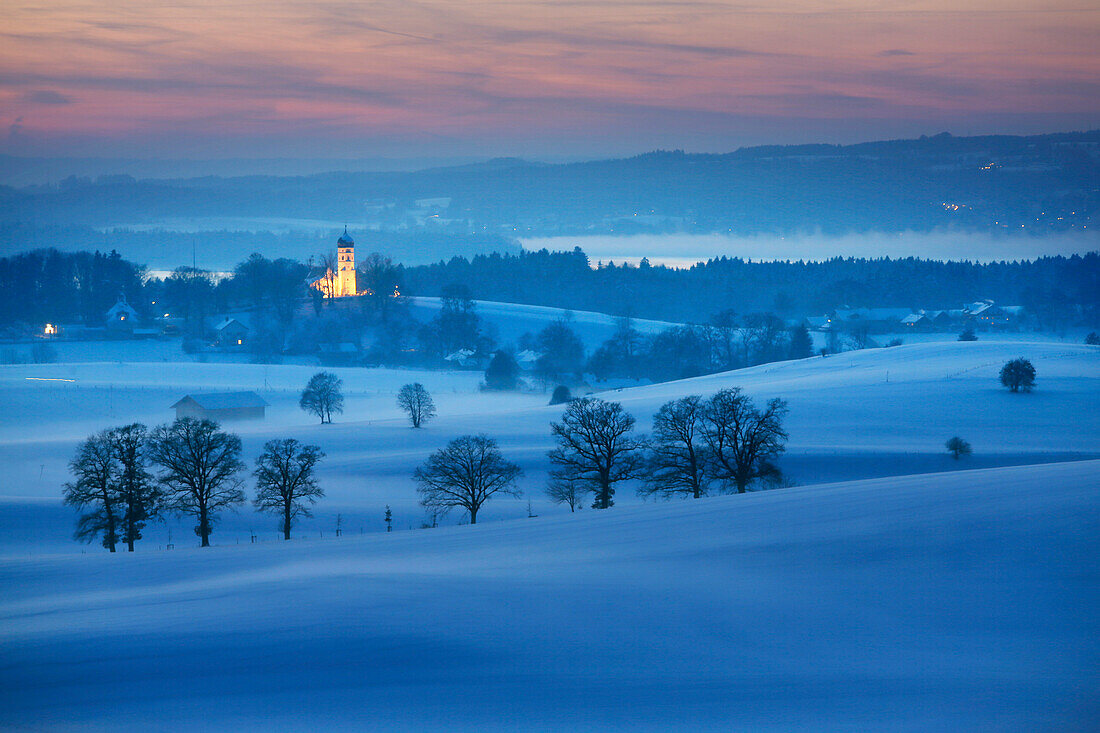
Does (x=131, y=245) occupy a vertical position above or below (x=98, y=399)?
above

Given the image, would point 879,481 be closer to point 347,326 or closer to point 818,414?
point 818,414

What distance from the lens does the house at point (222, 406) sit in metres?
57.8

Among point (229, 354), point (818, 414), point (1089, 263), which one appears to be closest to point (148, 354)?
point (229, 354)

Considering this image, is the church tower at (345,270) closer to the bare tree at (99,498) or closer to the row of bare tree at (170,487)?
the row of bare tree at (170,487)

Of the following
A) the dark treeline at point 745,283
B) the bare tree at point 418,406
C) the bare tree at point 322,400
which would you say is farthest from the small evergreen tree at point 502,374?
the dark treeline at point 745,283

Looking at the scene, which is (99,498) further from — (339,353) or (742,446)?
(339,353)

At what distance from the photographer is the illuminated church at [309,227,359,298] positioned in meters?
120

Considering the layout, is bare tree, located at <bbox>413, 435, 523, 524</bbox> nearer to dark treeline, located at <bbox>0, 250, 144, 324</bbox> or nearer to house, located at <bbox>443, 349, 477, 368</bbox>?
house, located at <bbox>443, 349, 477, 368</bbox>

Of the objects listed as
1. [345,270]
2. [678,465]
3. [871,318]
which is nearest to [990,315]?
[871,318]

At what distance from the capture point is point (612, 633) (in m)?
12.6

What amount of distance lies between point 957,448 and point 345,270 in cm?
9767

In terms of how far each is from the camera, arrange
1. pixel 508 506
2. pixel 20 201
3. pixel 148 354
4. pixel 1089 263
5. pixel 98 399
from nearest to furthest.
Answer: pixel 508 506, pixel 98 399, pixel 20 201, pixel 148 354, pixel 1089 263

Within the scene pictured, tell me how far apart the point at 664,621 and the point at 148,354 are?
91565mm

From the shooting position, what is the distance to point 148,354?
94062 mm
